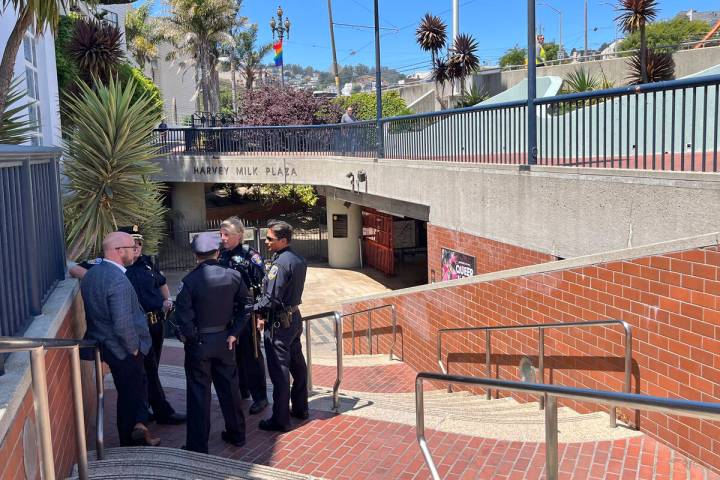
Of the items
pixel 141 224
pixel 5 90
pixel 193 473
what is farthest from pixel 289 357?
pixel 141 224

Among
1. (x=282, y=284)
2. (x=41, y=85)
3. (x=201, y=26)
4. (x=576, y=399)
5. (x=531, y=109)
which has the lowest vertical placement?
(x=576, y=399)

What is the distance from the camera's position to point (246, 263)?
18.2 ft

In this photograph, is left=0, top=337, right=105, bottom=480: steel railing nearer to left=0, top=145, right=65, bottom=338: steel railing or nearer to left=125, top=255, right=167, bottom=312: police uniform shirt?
left=0, top=145, right=65, bottom=338: steel railing

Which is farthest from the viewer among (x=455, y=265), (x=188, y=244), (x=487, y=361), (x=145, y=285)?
(x=188, y=244)

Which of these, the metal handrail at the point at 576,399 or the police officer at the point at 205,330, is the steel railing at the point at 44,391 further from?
the metal handrail at the point at 576,399

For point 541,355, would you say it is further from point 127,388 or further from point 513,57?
point 513,57

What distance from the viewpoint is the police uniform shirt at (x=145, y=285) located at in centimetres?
518

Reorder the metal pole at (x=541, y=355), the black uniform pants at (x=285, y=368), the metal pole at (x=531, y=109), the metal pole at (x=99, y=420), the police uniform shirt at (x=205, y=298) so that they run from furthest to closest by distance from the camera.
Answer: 1. the metal pole at (x=531, y=109)
2. the metal pole at (x=541, y=355)
3. the black uniform pants at (x=285, y=368)
4. the police uniform shirt at (x=205, y=298)
5. the metal pole at (x=99, y=420)

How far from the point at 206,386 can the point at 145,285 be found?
1.09 metres

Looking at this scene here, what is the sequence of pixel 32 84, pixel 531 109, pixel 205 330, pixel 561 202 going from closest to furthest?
pixel 205 330
pixel 561 202
pixel 531 109
pixel 32 84

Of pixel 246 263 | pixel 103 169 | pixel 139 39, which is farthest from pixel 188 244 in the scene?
pixel 139 39

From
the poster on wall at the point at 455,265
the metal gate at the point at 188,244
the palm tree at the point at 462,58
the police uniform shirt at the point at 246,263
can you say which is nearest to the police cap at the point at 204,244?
the police uniform shirt at the point at 246,263

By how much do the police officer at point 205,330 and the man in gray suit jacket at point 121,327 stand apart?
304mm

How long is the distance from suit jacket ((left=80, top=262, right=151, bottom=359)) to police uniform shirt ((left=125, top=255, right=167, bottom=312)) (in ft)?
2.69
